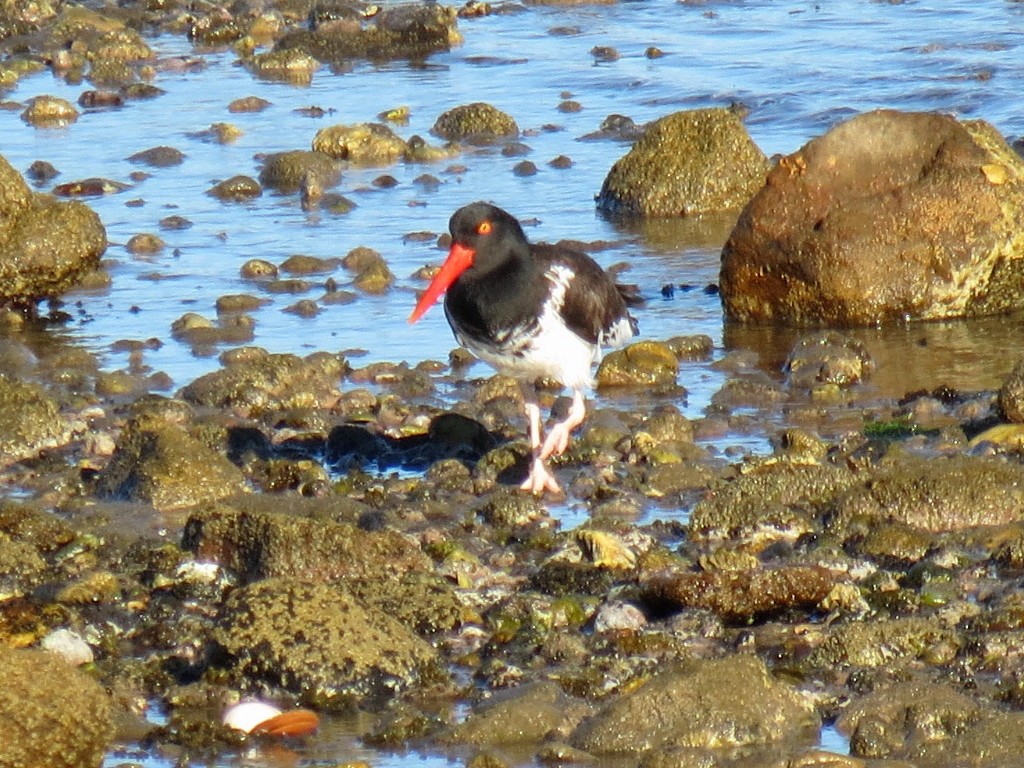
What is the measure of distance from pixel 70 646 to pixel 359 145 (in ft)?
27.0

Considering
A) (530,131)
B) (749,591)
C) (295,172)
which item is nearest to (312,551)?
(749,591)

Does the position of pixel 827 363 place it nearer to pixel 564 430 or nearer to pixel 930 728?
pixel 564 430

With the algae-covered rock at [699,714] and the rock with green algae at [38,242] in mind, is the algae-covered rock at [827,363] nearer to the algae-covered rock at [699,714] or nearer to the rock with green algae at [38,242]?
the algae-covered rock at [699,714]

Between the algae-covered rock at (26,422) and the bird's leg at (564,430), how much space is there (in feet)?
6.38

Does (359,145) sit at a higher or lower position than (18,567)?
lower

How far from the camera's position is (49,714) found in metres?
4.23

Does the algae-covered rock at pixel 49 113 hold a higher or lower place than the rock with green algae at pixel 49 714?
lower

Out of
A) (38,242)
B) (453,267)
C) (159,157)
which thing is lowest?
(159,157)

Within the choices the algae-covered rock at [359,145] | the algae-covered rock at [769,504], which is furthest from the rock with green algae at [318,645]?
the algae-covered rock at [359,145]

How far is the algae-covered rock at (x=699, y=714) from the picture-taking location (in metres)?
4.57

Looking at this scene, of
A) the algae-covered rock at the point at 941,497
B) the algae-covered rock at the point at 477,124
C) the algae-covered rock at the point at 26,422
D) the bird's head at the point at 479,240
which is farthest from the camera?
the algae-covered rock at the point at 477,124

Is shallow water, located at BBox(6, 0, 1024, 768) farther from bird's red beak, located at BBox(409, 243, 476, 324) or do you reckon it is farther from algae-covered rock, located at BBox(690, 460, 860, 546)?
bird's red beak, located at BBox(409, 243, 476, 324)

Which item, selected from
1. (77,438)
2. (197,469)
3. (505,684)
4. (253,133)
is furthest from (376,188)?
(505,684)

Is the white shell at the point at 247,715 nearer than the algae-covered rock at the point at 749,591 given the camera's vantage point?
Yes
